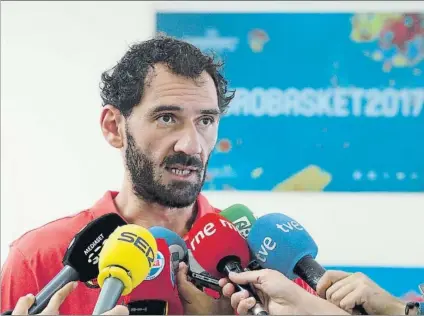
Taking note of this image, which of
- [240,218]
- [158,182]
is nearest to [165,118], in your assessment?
[158,182]

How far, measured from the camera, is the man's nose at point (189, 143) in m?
1.36

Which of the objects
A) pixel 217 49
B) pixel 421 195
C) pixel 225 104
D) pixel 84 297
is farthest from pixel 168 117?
pixel 421 195

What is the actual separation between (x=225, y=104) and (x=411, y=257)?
5.15ft

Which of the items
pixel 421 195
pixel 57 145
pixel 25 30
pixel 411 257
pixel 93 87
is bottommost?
pixel 411 257

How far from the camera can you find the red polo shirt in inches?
52.2

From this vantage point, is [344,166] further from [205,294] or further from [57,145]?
[205,294]

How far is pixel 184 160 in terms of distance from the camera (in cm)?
137

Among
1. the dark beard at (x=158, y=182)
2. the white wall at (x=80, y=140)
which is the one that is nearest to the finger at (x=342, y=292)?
the dark beard at (x=158, y=182)

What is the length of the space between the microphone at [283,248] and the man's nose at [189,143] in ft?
0.76

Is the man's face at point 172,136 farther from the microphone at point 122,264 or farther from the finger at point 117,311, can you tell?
the finger at point 117,311

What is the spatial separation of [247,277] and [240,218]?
0.97 feet

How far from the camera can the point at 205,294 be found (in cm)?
119

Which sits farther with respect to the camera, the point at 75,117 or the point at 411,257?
the point at 75,117

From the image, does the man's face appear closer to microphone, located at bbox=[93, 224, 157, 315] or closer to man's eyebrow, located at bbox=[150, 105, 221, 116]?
man's eyebrow, located at bbox=[150, 105, 221, 116]
